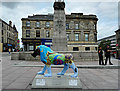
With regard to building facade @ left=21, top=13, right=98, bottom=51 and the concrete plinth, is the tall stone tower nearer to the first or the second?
the concrete plinth

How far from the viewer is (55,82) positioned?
184 inches

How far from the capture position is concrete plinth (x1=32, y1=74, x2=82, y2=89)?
15.1ft

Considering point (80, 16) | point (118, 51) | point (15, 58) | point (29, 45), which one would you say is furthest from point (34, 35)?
point (118, 51)

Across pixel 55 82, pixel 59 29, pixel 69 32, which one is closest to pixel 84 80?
pixel 55 82

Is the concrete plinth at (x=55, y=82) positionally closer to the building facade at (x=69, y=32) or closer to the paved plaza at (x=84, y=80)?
the paved plaza at (x=84, y=80)

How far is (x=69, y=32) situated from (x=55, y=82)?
38.4 metres

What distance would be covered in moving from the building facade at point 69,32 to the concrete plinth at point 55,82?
36035 millimetres

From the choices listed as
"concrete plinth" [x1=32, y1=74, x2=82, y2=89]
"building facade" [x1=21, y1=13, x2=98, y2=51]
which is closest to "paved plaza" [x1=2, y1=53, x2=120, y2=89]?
"concrete plinth" [x1=32, y1=74, x2=82, y2=89]

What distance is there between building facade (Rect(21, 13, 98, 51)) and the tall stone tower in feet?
80.2

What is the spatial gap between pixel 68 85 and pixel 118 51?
54023 mm

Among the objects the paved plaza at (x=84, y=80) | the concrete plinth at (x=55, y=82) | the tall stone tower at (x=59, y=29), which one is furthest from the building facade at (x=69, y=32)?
the concrete plinth at (x=55, y=82)

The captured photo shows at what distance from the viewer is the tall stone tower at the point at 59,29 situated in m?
16.3

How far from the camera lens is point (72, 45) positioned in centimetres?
4091

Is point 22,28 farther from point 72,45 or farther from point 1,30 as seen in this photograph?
point 72,45
